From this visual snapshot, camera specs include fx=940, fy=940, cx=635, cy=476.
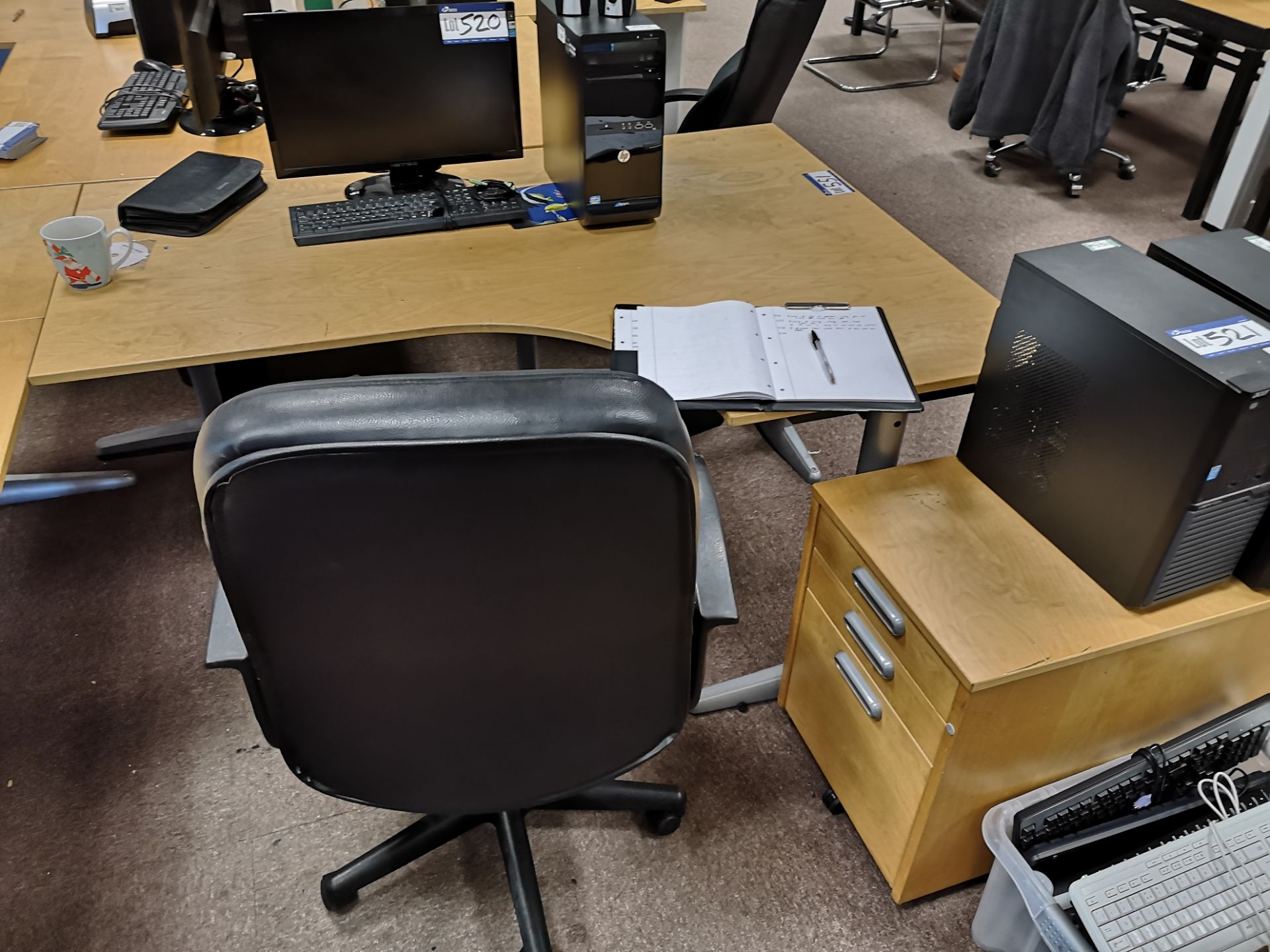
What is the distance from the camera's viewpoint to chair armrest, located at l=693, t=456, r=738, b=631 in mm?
1149

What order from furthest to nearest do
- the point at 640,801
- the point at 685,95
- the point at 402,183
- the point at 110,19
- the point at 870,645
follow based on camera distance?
1. the point at 110,19
2. the point at 685,95
3. the point at 402,183
4. the point at 640,801
5. the point at 870,645

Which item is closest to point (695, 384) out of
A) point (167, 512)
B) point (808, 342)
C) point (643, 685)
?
point (808, 342)

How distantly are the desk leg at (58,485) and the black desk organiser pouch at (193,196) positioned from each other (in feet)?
2.45

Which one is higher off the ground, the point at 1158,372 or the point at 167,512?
the point at 1158,372

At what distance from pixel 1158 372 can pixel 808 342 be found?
0.52 meters

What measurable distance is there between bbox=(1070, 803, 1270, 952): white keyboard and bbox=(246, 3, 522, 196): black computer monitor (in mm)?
1691

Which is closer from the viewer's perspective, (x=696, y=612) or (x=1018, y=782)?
(x=696, y=612)

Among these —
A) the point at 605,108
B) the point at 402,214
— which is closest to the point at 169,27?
the point at 402,214

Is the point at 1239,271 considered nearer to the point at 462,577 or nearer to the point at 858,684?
the point at 858,684

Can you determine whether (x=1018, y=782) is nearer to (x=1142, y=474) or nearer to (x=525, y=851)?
(x=1142, y=474)

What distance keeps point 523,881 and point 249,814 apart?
0.54 metres

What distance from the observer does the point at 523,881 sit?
56.8 inches

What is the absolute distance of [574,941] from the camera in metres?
1.48

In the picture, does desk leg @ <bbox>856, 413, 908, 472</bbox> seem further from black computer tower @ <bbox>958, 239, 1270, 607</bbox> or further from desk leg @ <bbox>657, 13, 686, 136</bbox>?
desk leg @ <bbox>657, 13, 686, 136</bbox>
